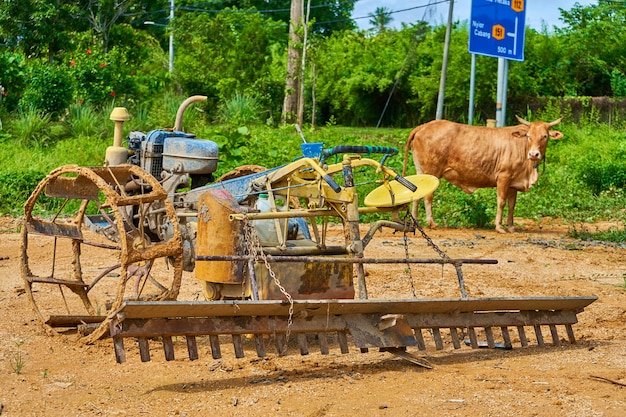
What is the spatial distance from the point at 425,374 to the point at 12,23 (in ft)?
64.6

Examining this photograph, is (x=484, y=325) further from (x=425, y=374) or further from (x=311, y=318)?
(x=311, y=318)

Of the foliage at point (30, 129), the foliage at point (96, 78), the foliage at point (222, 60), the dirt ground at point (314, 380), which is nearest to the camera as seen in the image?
the dirt ground at point (314, 380)

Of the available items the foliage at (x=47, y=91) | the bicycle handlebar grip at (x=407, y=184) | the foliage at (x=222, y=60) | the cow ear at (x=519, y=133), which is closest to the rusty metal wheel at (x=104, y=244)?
the bicycle handlebar grip at (x=407, y=184)

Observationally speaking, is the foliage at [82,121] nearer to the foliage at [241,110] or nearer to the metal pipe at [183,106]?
the foliage at [241,110]

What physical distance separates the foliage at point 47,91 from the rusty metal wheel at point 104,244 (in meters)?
9.43

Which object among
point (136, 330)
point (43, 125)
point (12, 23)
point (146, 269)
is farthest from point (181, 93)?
point (136, 330)

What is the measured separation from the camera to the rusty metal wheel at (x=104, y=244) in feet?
20.4

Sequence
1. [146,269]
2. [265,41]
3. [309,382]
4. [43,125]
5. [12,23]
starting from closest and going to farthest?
[309,382] → [146,269] → [43,125] → [12,23] → [265,41]

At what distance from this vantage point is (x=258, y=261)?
6262 millimetres

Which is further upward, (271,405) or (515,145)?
(515,145)

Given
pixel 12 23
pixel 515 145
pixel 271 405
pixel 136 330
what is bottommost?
pixel 271 405

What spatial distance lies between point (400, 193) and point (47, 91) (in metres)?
13.6

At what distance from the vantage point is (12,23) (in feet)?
76.3

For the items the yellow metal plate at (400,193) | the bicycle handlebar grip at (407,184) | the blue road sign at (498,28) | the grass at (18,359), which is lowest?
the grass at (18,359)
